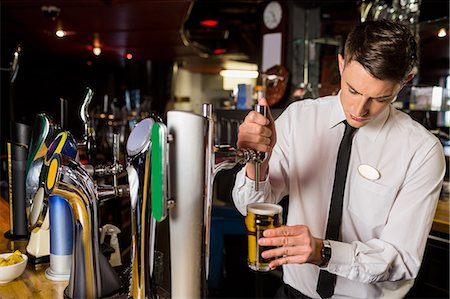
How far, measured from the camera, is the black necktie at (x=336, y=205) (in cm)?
145

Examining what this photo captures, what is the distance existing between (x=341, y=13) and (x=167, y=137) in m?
3.93

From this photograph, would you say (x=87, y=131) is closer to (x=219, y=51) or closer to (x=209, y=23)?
(x=209, y=23)

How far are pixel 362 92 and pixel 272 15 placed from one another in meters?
3.17

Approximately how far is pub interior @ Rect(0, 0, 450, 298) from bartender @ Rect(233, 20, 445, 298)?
0.85ft

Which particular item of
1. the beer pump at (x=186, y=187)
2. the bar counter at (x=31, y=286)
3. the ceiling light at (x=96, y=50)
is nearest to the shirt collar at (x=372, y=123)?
the beer pump at (x=186, y=187)

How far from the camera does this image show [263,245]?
38.6 inches

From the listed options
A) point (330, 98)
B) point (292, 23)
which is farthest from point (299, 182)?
point (292, 23)

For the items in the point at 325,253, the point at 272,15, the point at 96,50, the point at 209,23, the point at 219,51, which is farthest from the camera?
the point at 96,50

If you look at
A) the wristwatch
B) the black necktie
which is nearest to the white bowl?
the wristwatch

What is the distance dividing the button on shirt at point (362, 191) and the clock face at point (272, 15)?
2.72 m

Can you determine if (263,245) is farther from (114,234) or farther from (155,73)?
(155,73)

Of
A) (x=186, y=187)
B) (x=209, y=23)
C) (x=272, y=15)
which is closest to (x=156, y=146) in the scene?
(x=186, y=187)

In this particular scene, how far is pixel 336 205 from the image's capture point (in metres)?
1.46

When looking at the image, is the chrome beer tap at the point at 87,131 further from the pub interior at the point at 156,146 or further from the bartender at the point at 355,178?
the bartender at the point at 355,178
